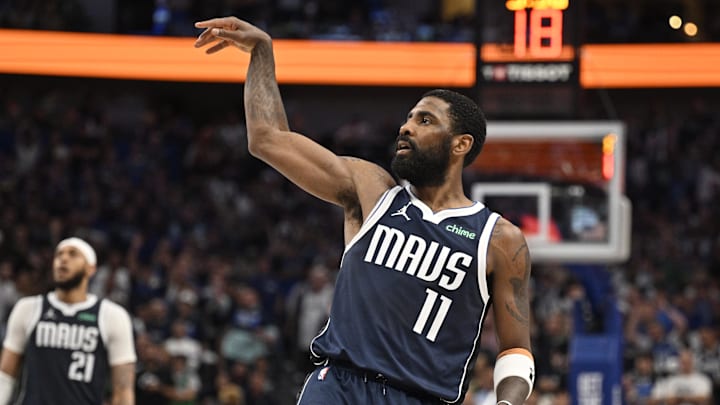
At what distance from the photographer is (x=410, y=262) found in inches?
179

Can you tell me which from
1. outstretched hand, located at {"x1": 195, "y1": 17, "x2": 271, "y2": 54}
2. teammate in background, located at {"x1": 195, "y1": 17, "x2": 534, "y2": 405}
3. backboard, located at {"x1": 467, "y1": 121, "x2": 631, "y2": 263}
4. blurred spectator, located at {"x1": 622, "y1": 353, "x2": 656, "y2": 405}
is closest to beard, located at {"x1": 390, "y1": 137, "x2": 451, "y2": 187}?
teammate in background, located at {"x1": 195, "y1": 17, "x2": 534, "y2": 405}

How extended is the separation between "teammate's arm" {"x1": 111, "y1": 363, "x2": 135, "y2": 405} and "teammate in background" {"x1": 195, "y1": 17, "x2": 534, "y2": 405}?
3.67m

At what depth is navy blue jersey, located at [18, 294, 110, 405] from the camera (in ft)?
25.8

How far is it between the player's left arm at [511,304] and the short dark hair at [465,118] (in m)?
0.35

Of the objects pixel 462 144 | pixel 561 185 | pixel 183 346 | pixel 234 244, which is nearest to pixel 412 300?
pixel 462 144

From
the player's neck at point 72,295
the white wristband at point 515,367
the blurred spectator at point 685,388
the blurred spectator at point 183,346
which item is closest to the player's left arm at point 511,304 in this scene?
the white wristband at point 515,367

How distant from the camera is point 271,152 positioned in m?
4.61

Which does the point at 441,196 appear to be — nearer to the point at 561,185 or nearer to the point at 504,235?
the point at 504,235

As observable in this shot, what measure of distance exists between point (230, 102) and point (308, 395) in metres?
18.9

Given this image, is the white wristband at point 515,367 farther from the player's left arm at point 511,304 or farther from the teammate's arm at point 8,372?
the teammate's arm at point 8,372

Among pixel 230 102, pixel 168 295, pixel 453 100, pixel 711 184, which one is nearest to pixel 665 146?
pixel 711 184

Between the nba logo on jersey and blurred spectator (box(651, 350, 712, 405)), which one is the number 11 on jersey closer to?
the nba logo on jersey

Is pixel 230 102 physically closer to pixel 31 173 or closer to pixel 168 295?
pixel 31 173

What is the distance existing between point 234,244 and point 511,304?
14.3 m
